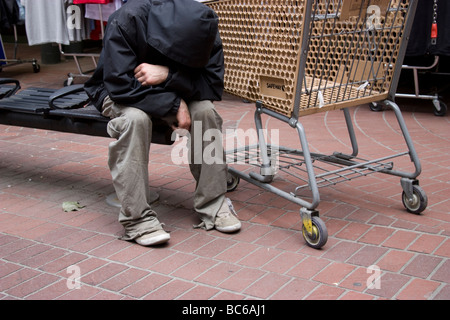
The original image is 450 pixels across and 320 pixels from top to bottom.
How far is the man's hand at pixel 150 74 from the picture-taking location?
3143mm

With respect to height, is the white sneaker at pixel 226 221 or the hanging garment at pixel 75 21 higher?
the hanging garment at pixel 75 21

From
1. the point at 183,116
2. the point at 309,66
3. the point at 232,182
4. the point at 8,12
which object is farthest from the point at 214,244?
the point at 8,12

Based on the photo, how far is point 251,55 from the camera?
11.5ft

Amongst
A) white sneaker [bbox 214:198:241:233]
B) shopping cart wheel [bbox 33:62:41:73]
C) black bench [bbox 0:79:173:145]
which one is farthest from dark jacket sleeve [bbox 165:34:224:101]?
shopping cart wheel [bbox 33:62:41:73]

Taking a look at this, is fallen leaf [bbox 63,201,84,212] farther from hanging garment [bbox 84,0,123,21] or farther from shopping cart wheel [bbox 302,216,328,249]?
→ hanging garment [bbox 84,0,123,21]

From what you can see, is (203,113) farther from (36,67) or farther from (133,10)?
(36,67)

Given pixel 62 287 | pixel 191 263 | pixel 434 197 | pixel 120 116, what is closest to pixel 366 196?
pixel 434 197

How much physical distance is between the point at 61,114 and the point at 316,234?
69.8 inches

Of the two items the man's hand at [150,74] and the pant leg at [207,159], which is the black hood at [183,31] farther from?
the pant leg at [207,159]

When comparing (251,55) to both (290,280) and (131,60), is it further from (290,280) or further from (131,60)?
(290,280)

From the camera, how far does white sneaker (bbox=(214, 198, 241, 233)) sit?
327 centimetres

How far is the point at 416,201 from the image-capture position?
3467 millimetres

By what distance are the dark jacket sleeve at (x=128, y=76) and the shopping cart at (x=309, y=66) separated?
0.59m

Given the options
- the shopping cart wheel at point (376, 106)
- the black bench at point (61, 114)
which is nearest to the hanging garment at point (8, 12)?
the black bench at point (61, 114)
